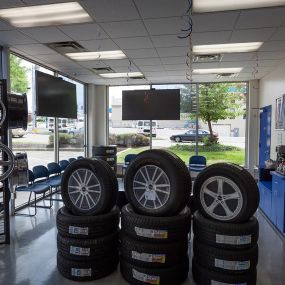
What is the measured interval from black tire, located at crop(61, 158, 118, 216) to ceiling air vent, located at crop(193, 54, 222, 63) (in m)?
3.26

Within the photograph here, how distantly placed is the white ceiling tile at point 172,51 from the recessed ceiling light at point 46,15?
5.28ft

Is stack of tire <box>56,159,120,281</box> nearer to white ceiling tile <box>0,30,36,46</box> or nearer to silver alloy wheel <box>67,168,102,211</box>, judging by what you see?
silver alloy wheel <box>67,168,102,211</box>

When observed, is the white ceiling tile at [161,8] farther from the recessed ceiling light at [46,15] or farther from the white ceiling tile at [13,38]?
the white ceiling tile at [13,38]

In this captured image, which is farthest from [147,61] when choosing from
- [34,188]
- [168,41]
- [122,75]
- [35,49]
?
[34,188]

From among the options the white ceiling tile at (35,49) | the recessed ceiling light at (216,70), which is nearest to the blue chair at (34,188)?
A: the white ceiling tile at (35,49)

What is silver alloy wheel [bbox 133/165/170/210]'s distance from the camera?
2.68m

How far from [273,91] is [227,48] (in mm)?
2020

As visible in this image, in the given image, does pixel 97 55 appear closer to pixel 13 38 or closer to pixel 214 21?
pixel 13 38

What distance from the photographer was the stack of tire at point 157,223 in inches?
102

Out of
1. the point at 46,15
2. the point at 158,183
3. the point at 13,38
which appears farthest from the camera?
the point at 13,38

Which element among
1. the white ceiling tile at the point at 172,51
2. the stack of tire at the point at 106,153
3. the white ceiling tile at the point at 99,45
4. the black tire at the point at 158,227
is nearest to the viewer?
the black tire at the point at 158,227

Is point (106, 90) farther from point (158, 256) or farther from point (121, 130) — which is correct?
point (158, 256)

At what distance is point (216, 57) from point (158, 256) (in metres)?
3.93

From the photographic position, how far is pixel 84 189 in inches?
116
